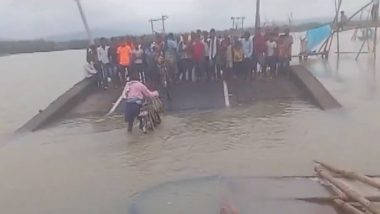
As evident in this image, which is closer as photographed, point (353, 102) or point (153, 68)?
point (353, 102)

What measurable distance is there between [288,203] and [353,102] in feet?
24.4

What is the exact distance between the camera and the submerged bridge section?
44.7 feet

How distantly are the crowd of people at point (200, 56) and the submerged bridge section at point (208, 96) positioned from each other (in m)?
0.42

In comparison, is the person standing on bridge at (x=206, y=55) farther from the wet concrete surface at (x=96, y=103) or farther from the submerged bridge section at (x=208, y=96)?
the wet concrete surface at (x=96, y=103)

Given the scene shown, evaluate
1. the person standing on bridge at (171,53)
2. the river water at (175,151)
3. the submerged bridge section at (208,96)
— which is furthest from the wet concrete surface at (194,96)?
the river water at (175,151)

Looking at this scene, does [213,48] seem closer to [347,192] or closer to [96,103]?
[96,103]

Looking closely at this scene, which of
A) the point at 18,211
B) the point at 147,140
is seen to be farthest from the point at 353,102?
the point at 18,211

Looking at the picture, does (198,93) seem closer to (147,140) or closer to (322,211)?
(147,140)

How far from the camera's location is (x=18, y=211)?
7.12 metres

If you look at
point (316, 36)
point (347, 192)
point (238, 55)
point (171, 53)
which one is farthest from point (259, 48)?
point (347, 192)

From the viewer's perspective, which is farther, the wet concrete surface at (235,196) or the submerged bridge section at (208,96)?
the submerged bridge section at (208,96)

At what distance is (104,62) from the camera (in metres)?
17.0

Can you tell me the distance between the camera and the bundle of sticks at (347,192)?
5455mm

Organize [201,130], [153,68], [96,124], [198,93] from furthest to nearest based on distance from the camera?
[153,68] → [198,93] → [96,124] → [201,130]
